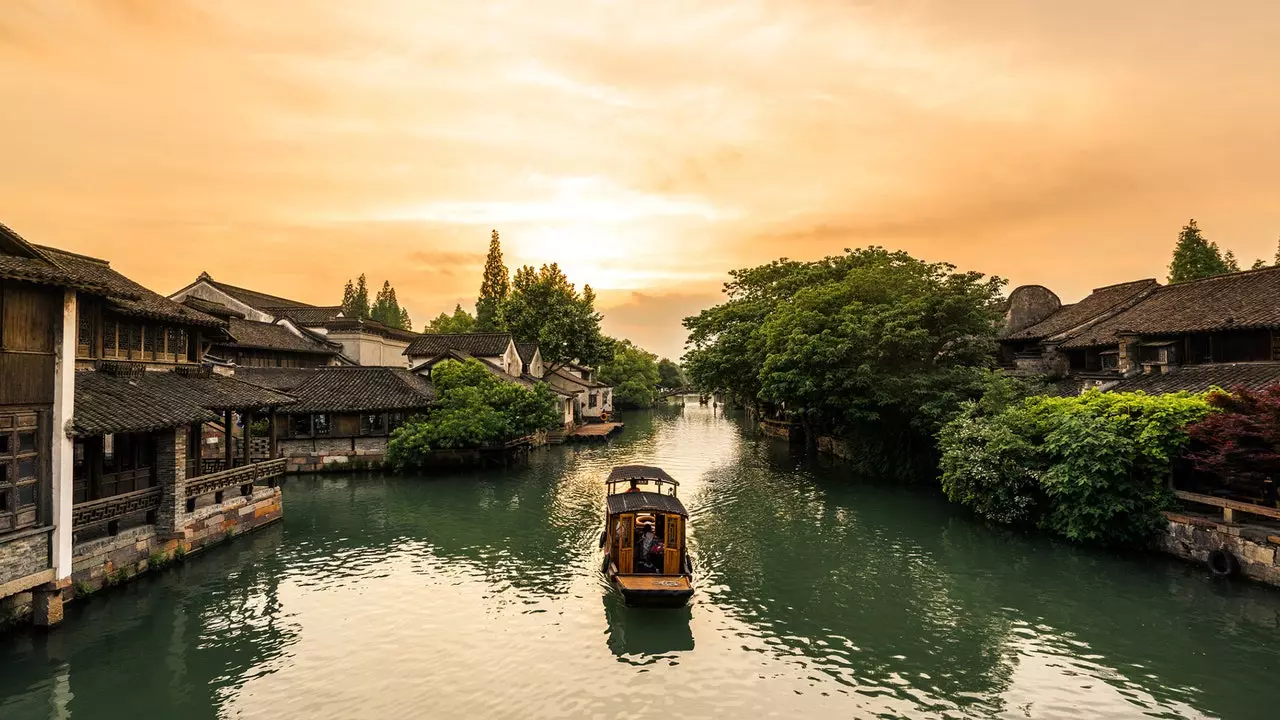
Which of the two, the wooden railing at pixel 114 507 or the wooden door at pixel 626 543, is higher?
the wooden railing at pixel 114 507

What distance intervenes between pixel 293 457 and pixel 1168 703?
1546 inches

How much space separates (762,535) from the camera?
24.5 meters

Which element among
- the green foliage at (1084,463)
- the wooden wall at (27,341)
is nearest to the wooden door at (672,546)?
the green foliage at (1084,463)

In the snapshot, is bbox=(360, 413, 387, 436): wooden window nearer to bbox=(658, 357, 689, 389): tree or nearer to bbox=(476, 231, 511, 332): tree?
bbox=(476, 231, 511, 332): tree

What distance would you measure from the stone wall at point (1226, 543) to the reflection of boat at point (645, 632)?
51.2ft

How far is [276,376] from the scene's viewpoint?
137 ft

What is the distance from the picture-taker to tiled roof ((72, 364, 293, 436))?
16.2 m

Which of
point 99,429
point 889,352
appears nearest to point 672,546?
point 99,429

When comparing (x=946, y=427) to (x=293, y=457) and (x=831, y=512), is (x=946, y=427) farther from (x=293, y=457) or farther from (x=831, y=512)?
(x=293, y=457)

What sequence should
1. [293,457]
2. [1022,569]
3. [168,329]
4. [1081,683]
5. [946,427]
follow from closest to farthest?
1. [1081,683]
2. [1022,569]
3. [168,329]
4. [946,427]
5. [293,457]

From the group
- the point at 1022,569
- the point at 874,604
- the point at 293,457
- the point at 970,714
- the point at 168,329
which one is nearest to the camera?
the point at 970,714

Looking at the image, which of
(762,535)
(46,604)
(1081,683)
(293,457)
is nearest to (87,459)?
(46,604)

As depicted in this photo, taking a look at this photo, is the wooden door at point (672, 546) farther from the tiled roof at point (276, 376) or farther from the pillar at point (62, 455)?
the tiled roof at point (276, 376)

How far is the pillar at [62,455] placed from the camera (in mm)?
14586
